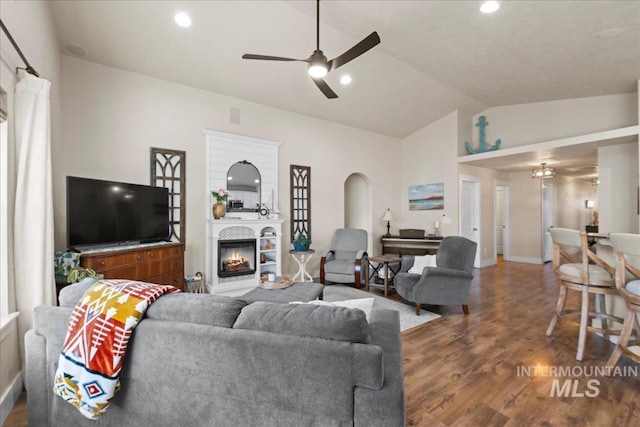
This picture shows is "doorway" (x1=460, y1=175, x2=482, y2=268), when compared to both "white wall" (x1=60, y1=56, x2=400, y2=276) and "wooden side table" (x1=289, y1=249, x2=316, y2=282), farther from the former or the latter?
"wooden side table" (x1=289, y1=249, x2=316, y2=282)

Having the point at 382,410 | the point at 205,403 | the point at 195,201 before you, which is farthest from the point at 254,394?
the point at 195,201

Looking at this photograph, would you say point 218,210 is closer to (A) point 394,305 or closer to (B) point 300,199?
(B) point 300,199

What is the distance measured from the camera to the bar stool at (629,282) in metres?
2.08

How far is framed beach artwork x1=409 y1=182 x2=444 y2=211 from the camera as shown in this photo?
6.50 m

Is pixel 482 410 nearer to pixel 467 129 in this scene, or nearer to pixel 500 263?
pixel 467 129

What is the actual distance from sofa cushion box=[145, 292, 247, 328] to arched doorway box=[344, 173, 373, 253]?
5.40 meters

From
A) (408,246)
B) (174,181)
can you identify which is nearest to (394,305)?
(408,246)

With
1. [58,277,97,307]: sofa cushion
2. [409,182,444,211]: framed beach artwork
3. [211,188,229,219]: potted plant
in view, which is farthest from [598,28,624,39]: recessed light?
[58,277,97,307]: sofa cushion

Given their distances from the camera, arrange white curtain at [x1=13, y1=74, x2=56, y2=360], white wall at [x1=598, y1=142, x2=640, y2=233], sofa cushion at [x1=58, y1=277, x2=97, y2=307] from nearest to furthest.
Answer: sofa cushion at [x1=58, y1=277, x2=97, y2=307]
white curtain at [x1=13, y1=74, x2=56, y2=360]
white wall at [x1=598, y1=142, x2=640, y2=233]

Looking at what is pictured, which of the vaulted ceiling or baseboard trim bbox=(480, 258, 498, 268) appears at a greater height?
the vaulted ceiling

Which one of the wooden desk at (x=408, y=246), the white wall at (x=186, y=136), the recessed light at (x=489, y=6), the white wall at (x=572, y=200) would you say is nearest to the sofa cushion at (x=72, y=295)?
the white wall at (x=186, y=136)

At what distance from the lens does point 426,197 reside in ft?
22.1

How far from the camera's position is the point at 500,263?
7.33 meters

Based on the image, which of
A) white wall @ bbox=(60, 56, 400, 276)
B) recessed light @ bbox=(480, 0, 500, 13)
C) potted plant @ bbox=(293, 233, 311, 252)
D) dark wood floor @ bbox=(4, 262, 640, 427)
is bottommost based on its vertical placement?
dark wood floor @ bbox=(4, 262, 640, 427)
